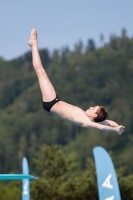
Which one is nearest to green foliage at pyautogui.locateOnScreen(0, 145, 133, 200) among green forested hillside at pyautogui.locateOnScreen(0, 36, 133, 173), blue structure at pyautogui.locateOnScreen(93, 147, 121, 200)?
blue structure at pyautogui.locateOnScreen(93, 147, 121, 200)

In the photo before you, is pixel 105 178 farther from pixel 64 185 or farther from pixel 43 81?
pixel 64 185

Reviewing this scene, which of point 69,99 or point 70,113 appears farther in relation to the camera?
point 69,99

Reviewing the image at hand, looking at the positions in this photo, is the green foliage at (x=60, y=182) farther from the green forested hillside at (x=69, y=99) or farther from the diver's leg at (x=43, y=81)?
the green forested hillside at (x=69, y=99)

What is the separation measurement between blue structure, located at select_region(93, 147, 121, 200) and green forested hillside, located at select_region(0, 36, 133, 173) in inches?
3537

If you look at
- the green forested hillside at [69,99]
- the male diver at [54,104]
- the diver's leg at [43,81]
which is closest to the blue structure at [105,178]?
the male diver at [54,104]

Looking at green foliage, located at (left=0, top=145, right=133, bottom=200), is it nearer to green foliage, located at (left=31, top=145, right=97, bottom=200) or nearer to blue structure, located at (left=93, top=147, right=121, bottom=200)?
green foliage, located at (left=31, top=145, right=97, bottom=200)

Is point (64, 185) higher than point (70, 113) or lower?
higher

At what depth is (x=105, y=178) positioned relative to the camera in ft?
67.7

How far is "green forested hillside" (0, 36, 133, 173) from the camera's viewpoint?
129m

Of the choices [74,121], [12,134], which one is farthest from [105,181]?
[12,134]

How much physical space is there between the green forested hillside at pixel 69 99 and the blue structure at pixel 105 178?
89843mm

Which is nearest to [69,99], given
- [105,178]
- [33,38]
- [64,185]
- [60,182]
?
[60,182]

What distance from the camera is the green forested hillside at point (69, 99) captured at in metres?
129

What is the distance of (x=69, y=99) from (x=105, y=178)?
13252 cm
